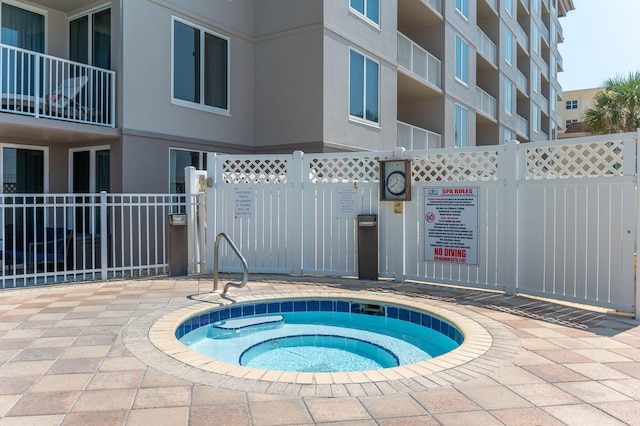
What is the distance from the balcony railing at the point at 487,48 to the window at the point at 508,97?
211 centimetres

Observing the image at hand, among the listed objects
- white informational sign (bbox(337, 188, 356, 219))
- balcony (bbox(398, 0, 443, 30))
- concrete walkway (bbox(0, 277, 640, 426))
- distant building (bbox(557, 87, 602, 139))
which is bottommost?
concrete walkway (bbox(0, 277, 640, 426))

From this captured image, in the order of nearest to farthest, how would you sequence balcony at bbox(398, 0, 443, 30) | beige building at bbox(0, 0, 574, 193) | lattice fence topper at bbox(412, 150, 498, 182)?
lattice fence topper at bbox(412, 150, 498, 182) < beige building at bbox(0, 0, 574, 193) < balcony at bbox(398, 0, 443, 30)

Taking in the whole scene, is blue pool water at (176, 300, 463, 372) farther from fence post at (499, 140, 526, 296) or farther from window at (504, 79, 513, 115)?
window at (504, 79, 513, 115)

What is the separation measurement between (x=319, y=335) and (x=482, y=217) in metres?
3.35

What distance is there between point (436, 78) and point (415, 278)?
36.4 feet

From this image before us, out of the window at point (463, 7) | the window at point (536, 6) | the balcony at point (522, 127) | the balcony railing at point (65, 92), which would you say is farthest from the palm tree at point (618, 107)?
the balcony railing at point (65, 92)

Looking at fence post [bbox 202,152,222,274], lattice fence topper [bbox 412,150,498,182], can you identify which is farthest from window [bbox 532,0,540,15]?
fence post [bbox 202,152,222,274]

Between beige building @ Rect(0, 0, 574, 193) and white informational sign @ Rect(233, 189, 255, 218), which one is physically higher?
beige building @ Rect(0, 0, 574, 193)

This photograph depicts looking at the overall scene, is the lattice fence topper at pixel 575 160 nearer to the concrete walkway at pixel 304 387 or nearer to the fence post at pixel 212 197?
the concrete walkway at pixel 304 387

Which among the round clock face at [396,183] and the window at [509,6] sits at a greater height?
the window at [509,6]

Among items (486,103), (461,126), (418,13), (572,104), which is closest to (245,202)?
(418,13)

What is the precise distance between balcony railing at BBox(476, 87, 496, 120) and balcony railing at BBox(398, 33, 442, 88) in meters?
4.50

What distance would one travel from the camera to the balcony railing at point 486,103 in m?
20.9

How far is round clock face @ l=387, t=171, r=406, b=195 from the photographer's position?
7949 mm
